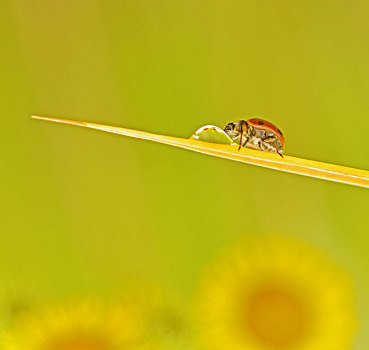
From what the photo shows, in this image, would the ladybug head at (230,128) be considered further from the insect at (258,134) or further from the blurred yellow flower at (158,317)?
the blurred yellow flower at (158,317)

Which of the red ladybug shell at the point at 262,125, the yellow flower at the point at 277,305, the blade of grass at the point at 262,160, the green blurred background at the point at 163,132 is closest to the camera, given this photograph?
the blade of grass at the point at 262,160

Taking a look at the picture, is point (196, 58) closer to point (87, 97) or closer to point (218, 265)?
point (87, 97)

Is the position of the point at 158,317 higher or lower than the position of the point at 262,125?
lower

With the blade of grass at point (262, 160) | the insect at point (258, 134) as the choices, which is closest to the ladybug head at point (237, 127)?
the insect at point (258, 134)

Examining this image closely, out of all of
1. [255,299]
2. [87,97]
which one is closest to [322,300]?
[255,299]

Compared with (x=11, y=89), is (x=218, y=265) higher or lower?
lower

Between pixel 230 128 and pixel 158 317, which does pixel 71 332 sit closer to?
pixel 158 317

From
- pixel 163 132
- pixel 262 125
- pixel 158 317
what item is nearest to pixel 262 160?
pixel 262 125
